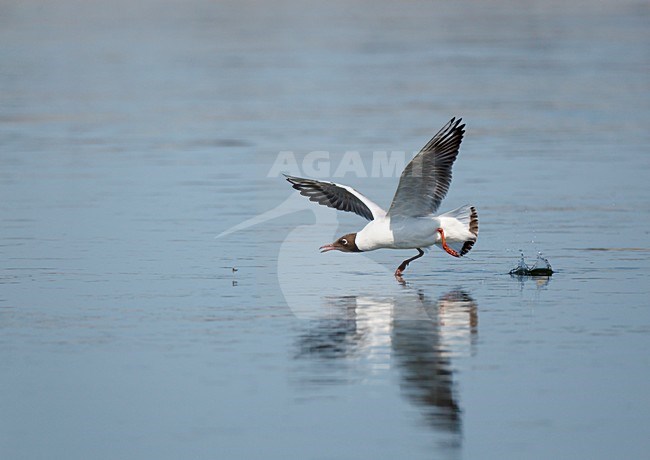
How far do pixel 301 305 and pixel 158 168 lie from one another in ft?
27.6

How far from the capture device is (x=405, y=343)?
991 centimetres

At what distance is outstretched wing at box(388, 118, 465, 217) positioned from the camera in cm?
1190

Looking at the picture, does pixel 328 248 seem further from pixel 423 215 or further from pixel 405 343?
pixel 405 343

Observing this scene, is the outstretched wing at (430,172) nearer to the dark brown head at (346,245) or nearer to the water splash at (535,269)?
the dark brown head at (346,245)

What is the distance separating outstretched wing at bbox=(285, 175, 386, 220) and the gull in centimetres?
3

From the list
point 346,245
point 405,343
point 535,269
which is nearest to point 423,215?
point 346,245

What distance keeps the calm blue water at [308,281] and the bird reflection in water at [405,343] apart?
3 cm

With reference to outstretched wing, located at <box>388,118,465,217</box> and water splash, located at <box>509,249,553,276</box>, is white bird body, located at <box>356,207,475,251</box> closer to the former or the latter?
outstretched wing, located at <box>388,118,465,217</box>

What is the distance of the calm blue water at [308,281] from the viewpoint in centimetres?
822

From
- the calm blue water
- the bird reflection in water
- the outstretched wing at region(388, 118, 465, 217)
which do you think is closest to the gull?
the outstretched wing at region(388, 118, 465, 217)

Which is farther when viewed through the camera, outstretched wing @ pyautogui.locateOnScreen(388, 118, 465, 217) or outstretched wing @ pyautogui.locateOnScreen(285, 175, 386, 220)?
outstretched wing @ pyautogui.locateOnScreen(285, 175, 386, 220)

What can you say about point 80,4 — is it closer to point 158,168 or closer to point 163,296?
point 158,168

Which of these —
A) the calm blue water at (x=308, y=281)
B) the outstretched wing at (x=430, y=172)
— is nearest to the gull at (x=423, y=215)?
the outstretched wing at (x=430, y=172)

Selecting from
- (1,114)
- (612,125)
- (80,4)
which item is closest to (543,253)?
(612,125)
